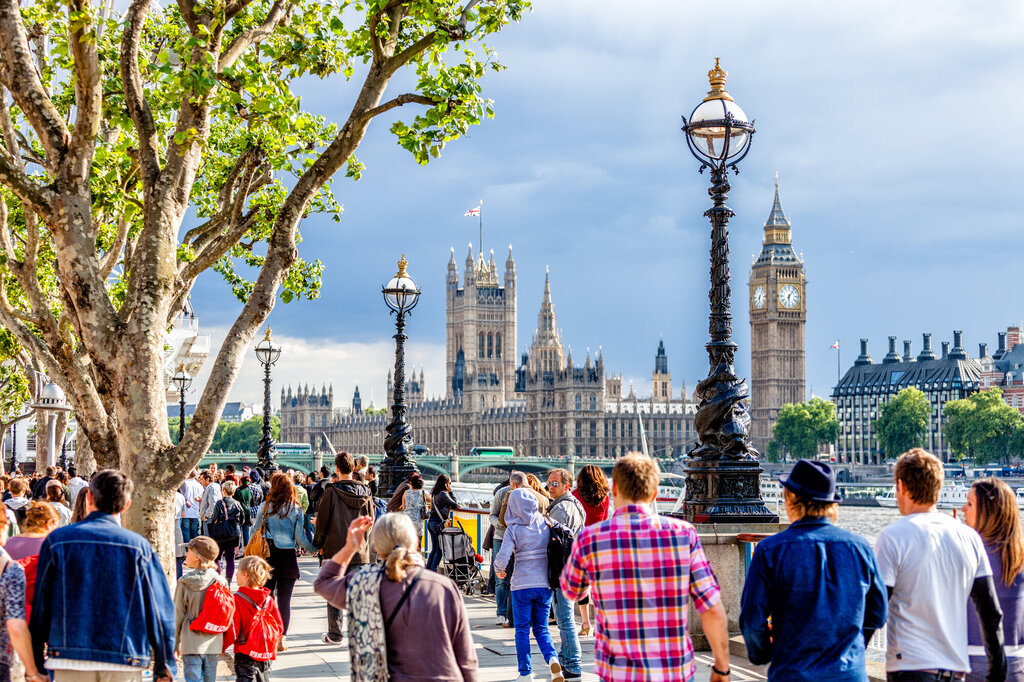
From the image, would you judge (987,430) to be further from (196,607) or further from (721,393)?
(196,607)

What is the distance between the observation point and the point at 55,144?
396 inches

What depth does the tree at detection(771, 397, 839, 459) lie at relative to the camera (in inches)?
4894

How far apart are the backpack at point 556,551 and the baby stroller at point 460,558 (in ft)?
16.7

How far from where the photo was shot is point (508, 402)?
15075 cm

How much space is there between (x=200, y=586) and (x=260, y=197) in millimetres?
9460

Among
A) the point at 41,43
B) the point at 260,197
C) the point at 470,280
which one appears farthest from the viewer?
the point at 470,280

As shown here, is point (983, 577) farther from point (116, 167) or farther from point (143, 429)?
point (116, 167)

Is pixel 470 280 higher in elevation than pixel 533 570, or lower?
higher

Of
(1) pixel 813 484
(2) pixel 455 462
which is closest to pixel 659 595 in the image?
(1) pixel 813 484

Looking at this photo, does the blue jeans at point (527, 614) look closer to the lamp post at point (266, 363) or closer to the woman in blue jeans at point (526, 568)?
the woman in blue jeans at point (526, 568)

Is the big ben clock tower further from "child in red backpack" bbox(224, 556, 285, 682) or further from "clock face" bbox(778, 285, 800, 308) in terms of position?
"child in red backpack" bbox(224, 556, 285, 682)

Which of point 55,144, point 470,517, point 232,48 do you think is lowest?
point 470,517

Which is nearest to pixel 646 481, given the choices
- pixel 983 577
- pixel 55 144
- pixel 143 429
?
pixel 983 577

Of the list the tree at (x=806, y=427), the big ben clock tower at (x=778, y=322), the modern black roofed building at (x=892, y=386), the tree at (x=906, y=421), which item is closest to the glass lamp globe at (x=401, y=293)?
the tree at (x=906, y=421)
